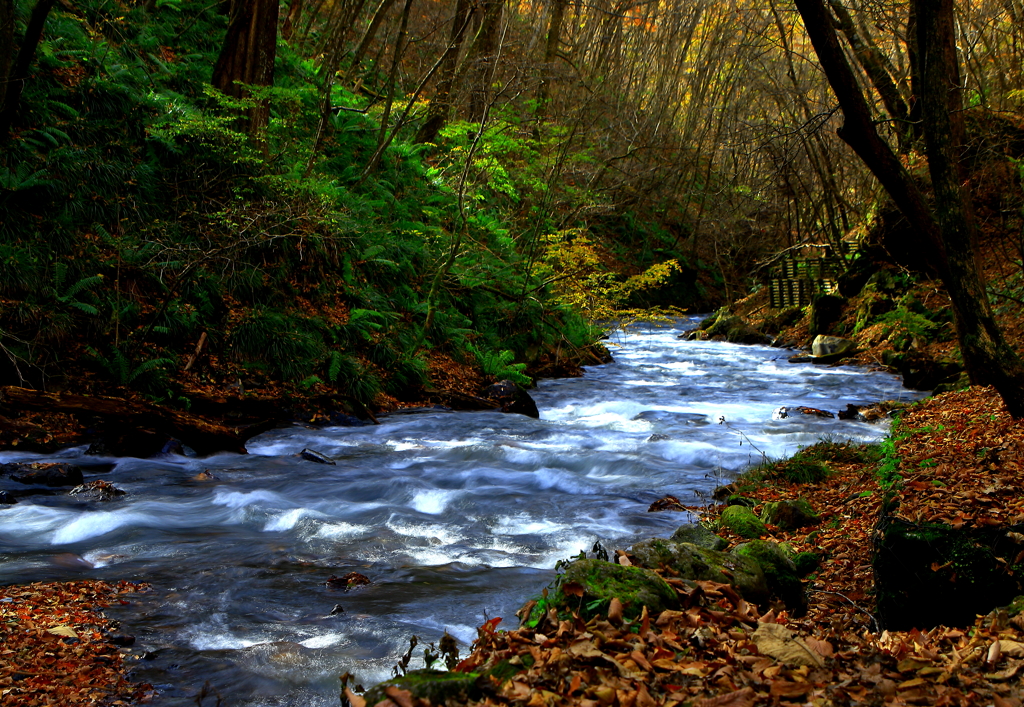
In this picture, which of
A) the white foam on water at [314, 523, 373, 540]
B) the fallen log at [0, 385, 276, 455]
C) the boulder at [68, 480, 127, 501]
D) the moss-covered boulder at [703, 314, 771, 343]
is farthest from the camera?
the moss-covered boulder at [703, 314, 771, 343]

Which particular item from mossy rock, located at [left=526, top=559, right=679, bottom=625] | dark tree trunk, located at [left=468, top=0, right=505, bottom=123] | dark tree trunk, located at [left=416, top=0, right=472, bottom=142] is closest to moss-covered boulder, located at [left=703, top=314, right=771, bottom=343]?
dark tree trunk, located at [left=468, top=0, right=505, bottom=123]

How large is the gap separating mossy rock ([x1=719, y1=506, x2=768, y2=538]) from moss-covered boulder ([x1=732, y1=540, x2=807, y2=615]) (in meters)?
1.01

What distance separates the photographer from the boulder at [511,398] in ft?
41.1

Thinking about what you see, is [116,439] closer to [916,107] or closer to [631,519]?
[631,519]

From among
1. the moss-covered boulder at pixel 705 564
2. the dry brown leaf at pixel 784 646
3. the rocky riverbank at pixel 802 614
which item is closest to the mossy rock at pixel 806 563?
the rocky riverbank at pixel 802 614

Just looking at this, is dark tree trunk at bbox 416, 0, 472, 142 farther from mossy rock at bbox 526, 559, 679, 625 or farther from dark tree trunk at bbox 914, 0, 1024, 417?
mossy rock at bbox 526, 559, 679, 625

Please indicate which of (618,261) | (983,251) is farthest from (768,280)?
(983,251)

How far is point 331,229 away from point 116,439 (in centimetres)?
534

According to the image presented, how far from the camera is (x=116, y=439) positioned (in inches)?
334

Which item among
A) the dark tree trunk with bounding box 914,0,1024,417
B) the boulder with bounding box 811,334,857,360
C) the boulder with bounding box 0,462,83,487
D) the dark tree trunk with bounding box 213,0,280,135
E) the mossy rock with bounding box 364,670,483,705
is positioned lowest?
the boulder with bounding box 0,462,83,487

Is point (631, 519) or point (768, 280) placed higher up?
point (768, 280)

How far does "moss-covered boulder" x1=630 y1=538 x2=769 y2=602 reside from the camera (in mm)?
4309

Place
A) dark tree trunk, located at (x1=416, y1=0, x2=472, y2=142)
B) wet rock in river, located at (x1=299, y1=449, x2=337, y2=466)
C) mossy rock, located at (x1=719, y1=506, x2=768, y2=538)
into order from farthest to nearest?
1. dark tree trunk, located at (x1=416, y1=0, x2=472, y2=142)
2. wet rock in river, located at (x1=299, y1=449, x2=337, y2=466)
3. mossy rock, located at (x1=719, y1=506, x2=768, y2=538)

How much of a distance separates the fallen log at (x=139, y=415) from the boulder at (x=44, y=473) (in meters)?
1.09
